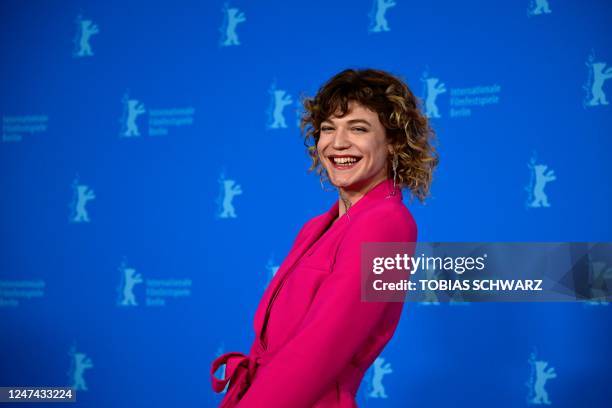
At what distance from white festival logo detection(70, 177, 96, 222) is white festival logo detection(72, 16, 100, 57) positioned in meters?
0.69

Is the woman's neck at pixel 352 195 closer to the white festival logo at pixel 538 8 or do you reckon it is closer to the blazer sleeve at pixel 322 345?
the blazer sleeve at pixel 322 345

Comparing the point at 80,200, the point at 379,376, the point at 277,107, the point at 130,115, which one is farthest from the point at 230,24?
the point at 379,376

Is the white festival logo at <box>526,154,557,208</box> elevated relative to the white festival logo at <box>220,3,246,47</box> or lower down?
lower down

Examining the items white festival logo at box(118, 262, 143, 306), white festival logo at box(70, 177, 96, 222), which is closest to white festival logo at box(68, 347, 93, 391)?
white festival logo at box(118, 262, 143, 306)

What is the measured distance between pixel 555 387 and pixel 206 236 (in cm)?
172

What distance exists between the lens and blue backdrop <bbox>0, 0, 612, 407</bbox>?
2.83 meters

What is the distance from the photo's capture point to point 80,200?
139 inches

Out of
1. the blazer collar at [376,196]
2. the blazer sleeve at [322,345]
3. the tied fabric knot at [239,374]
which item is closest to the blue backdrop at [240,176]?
the blazer collar at [376,196]

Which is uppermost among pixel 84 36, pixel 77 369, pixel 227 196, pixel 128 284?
pixel 84 36

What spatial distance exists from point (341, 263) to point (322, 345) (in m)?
0.15

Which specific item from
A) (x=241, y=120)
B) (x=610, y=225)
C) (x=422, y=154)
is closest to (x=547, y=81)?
(x=610, y=225)

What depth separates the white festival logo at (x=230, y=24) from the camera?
3342mm

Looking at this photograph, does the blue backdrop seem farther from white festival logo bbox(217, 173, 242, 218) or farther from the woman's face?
the woman's face

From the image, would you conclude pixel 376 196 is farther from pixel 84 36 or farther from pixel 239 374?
pixel 84 36
